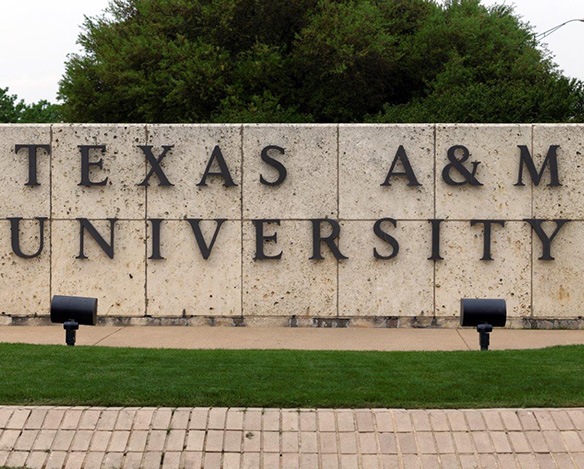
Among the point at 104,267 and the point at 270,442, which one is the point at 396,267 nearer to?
the point at 104,267

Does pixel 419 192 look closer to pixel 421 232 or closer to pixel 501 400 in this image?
pixel 421 232

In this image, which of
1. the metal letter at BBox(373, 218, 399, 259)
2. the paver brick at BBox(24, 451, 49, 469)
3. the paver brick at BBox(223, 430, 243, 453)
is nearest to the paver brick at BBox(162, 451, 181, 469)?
the paver brick at BBox(223, 430, 243, 453)

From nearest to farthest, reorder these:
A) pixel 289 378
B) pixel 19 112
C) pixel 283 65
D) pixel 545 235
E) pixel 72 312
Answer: pixel 289 378, pixel 72 312, pixel 545 235, pixel 283 65, pixel 19 112

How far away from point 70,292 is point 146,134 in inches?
94.8

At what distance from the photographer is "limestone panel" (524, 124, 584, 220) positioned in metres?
14.0

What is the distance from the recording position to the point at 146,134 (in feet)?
46.7

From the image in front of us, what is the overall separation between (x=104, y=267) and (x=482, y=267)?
5.15 metres

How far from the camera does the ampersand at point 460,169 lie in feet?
46.1

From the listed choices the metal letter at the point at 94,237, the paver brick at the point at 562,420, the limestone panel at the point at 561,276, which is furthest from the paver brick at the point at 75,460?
the limestone panel at the point at 561,276

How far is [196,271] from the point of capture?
14211 mm

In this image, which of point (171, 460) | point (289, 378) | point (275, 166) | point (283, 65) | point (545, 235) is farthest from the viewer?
point (283, 65)

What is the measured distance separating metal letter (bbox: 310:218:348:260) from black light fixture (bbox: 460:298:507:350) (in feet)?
11.7

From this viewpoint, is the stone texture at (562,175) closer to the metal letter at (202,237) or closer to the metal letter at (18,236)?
the metal letter at (202,237)

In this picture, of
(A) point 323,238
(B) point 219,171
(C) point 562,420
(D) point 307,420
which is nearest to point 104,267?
(B) point 219,171
